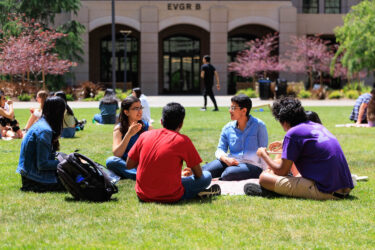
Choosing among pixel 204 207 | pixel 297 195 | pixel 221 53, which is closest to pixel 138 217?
pixel 204 207

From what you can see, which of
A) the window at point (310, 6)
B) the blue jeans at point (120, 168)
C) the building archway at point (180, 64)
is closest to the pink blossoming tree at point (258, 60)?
the building archway at point (180, 64)

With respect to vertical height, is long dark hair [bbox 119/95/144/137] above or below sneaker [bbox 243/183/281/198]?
above

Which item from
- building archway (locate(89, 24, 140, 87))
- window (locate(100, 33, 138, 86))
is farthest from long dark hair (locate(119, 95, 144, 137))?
window (locate(100, 33, 138, 86))

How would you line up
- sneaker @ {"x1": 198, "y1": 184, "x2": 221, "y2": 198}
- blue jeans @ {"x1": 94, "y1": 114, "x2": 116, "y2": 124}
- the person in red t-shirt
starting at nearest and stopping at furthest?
the person in red t-shirt, sneaker @ {"x1": 198, "y1": 184, "x2": 221, "y2": 198}, blue jeans @ {"x1": 94, "y1": 114, "x2": 116, "y2": 124}

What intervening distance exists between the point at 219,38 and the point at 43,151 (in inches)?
1503

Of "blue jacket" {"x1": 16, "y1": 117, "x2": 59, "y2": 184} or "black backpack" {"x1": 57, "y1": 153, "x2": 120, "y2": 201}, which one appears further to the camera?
"blue jacket" {"x1": 16, "y1": 117, "x2": 59, "y2": 184}

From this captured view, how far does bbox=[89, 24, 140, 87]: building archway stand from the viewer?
45156 mm

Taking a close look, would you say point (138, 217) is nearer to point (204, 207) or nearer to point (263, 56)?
point (204, 207)

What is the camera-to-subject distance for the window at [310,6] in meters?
50.0

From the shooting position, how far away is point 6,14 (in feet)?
125

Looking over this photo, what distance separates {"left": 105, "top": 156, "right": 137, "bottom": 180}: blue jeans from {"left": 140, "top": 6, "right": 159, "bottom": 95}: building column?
36.1 m

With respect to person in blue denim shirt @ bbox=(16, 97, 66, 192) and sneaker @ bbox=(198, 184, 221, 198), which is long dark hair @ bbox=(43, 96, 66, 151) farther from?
sneaker @ bbox=(198, 184, 221, 198)

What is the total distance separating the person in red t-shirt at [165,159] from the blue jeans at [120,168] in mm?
1383

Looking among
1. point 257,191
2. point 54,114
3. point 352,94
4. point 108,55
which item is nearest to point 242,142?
point 257,191
